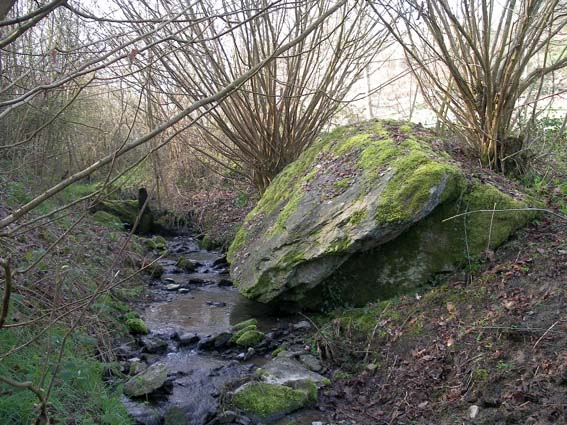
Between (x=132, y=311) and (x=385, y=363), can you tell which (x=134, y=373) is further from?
(x=385, y=363)

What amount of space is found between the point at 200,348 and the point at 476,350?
106 inches

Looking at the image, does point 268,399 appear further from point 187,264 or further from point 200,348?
point 187,264

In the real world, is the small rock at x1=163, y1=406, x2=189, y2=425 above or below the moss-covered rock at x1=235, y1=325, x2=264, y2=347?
below

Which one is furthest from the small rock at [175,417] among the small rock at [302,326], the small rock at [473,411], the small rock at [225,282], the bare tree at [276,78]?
the bare tree at [276,78]

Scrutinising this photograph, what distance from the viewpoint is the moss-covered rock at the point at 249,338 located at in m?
5.27

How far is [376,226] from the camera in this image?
4.97m

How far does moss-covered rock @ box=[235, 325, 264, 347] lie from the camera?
5.27 m

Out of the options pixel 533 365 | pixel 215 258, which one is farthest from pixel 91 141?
pixel 533 365

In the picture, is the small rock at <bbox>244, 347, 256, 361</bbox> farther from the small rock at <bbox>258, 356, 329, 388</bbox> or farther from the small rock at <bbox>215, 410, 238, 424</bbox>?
the small rock at <bbox>215, 410, 238, 424</bbox>

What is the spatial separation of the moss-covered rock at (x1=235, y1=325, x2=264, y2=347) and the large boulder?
498mm

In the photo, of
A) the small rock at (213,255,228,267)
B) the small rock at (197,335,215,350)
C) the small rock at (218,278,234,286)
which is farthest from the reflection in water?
the small rock at (213,255,228,267)

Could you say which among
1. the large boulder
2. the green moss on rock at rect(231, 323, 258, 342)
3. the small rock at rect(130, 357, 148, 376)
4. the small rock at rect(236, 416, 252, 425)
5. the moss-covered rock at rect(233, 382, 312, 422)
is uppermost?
the large boulder

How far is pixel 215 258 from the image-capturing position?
8766 millimetres

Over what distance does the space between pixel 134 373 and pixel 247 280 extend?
1.74m
